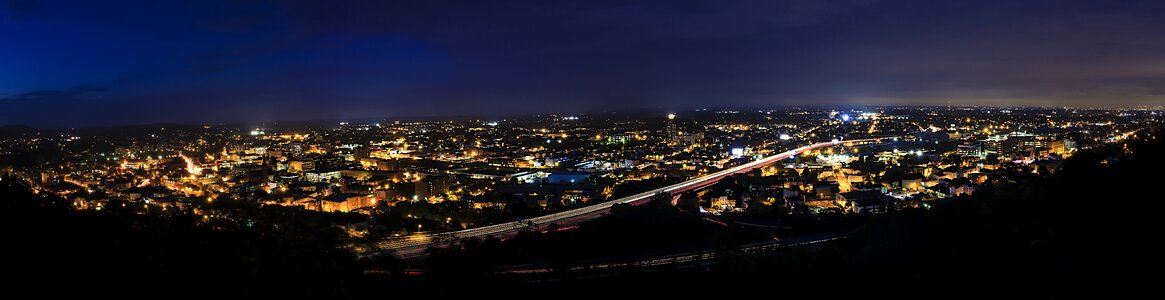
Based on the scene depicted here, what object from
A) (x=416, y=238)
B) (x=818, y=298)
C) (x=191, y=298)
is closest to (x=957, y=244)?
(x=818, y=298)

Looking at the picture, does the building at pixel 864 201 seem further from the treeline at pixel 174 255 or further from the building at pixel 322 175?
the building at pixel 322 175

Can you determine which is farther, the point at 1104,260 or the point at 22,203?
the point at 22,203

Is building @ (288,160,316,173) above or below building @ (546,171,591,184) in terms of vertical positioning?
above

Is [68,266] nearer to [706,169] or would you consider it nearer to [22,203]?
[22,203]

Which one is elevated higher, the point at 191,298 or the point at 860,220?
the point at 191,298

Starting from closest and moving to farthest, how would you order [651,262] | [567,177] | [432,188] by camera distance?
1. [651,262]
2. [432,188]
3. [567,177]

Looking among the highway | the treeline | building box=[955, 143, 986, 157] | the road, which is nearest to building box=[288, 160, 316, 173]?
the highway

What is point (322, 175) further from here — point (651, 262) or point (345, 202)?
point (651, 262)

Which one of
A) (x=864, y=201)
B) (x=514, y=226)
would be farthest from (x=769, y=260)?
(x=864, y=201)

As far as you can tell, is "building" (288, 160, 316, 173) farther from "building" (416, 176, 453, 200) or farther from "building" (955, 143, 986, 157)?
"building" (955, 143, 986, 157)

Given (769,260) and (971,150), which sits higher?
(769,260)

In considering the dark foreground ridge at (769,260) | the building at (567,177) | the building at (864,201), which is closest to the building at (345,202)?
the building at (567,177)
